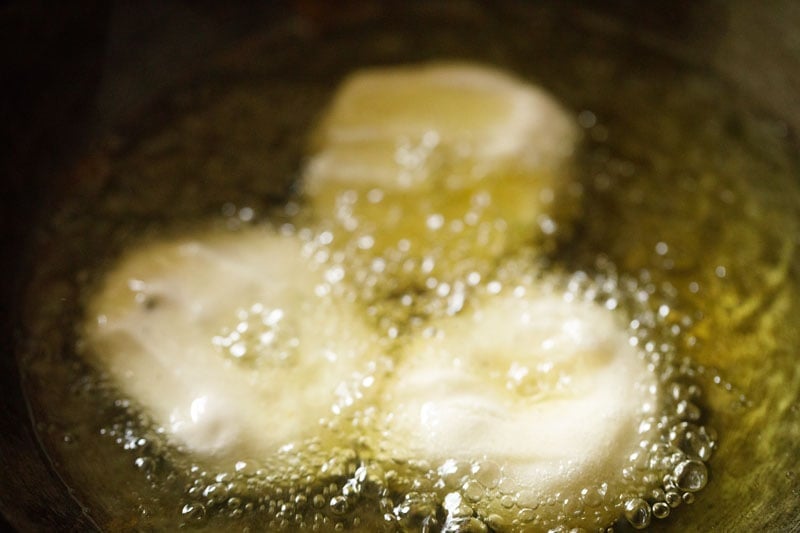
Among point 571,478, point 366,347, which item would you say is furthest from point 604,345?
point 366,347

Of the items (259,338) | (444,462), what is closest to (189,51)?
(259,338)

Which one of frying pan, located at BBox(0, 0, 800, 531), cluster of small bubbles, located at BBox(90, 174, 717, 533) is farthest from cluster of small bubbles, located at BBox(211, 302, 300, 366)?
frying pan, located at BBox(0, 0, 800, 531)

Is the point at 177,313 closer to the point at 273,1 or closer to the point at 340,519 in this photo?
the point at 340,519

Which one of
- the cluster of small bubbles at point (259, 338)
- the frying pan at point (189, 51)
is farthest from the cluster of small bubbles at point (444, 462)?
the frying pan at point (189, 51)

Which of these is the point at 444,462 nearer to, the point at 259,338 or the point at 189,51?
the point at 259,338

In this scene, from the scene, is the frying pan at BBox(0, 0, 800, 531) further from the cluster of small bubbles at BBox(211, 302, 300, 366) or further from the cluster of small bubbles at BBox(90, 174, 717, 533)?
the cluster of small bubbles at BBox(211, 302, 300, 366)

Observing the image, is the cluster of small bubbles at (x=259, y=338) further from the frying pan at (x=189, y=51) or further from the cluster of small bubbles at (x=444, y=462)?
the frying pan at (x=189, y=51)
